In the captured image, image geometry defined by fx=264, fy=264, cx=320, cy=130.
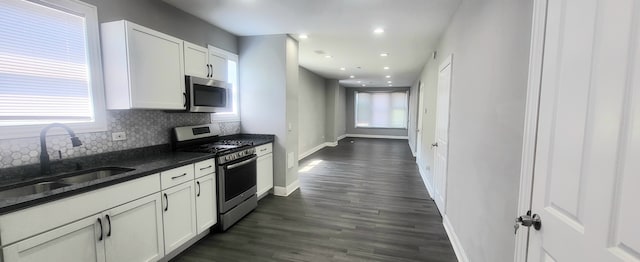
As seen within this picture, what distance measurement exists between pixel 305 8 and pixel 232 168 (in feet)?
6.47

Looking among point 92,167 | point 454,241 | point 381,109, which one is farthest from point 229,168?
point 381,109

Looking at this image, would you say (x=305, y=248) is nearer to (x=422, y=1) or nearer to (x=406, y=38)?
(x=422, y=1)

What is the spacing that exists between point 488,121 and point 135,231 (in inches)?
106

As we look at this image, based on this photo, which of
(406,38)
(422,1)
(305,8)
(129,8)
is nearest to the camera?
(129,8)

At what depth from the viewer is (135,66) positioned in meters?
2.30

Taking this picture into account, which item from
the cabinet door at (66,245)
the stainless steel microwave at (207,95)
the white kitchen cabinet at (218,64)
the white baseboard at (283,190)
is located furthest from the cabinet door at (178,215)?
the white baseboard at (283,190)

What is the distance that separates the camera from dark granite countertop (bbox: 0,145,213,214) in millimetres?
1431

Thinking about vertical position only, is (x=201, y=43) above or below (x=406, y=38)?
below

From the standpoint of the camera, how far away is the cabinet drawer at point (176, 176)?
2.21m

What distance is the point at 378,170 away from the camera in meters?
5.87

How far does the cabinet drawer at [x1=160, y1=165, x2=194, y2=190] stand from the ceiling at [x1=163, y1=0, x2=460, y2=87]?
177 cm

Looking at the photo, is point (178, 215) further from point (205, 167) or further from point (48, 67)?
point (48, 67)

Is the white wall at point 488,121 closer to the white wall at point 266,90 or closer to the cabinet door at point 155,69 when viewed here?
the white wall at point 266,90

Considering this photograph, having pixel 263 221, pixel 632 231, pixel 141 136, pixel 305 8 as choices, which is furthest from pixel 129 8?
pixel 632 231
